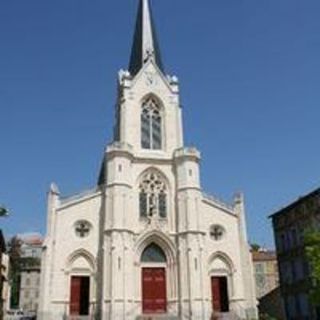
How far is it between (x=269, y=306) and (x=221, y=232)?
15.0 m

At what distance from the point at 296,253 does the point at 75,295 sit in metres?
17.9

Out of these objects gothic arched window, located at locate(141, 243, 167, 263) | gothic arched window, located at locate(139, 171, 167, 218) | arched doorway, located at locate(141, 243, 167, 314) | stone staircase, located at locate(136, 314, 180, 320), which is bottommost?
stone staircase, located at locate(136, 314, 180, 320)

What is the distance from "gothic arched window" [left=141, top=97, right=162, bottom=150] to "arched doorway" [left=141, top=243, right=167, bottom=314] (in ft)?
28.1

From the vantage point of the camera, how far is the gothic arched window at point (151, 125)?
40.4 m

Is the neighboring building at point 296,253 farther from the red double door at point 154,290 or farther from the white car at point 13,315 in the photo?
the white car at point 13,315

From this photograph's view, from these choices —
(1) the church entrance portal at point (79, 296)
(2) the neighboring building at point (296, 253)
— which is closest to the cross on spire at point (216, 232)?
(2) the neighboring building at point (296, 253)

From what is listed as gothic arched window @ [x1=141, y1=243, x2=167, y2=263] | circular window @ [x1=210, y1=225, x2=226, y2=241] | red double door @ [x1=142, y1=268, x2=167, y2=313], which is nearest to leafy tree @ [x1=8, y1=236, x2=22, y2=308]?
gothic arched window @ [x1=141, y1=243, x2=167, y2=263]

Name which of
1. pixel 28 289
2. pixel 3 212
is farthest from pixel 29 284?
pixel 3 212

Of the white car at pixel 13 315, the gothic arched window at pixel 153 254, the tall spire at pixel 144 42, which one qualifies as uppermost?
the tall spire at pixel 144 42

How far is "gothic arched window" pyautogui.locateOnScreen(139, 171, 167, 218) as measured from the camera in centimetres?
3698

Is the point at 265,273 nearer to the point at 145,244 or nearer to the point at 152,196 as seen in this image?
the point at 152,196

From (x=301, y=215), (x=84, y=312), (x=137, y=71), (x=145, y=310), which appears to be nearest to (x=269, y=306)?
(x=301, y=215)

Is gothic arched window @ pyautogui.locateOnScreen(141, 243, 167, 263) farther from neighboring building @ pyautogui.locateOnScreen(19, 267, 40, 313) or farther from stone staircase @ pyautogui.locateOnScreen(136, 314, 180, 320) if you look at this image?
neighboring building @ pyautogui.locateOnScreen(19, 267, 40, 313)

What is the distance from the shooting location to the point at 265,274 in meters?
62.7
